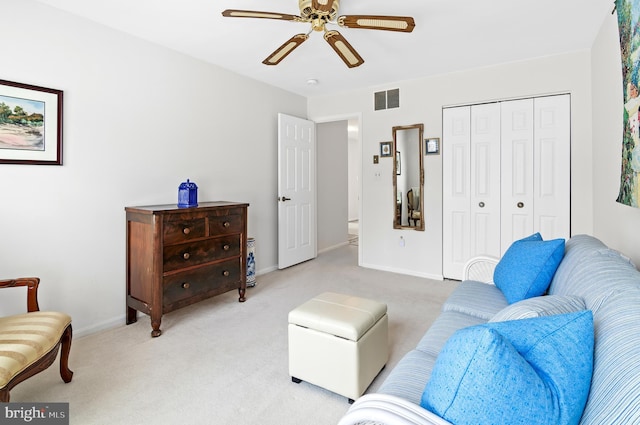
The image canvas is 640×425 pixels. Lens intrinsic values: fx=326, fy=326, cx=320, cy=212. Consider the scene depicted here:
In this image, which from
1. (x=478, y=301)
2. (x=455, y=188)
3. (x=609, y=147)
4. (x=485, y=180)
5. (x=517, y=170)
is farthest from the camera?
Result: (x=455, y=188)

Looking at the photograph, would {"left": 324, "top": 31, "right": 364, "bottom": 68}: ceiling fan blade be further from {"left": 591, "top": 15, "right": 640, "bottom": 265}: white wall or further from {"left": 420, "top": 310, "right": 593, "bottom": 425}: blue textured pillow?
{"left": 420, "top": 310, "right": 593, "bottom": 425}: blue textured pillow

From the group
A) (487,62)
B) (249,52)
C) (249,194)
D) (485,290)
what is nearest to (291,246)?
Answer: (249,194)

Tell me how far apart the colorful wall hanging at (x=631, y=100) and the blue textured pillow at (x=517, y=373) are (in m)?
1.31

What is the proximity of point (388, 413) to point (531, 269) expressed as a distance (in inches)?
52.8

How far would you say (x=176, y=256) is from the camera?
2.69 metres

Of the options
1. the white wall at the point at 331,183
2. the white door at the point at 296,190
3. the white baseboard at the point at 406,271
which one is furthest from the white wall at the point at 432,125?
the white wall at the point at 331,183

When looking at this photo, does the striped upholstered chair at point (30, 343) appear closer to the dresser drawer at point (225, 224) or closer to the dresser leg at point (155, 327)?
the dresser leg at point (155, 327)

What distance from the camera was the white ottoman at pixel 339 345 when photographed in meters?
1.73

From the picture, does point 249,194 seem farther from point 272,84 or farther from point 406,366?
point 406,366

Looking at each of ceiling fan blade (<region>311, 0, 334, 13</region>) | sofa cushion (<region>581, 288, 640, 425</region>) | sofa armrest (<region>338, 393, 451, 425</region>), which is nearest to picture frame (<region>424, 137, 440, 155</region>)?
ceiling fan blade (<region>311, 0, 334, 13</region>)

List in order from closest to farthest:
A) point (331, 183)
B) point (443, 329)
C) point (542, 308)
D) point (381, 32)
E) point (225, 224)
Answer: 1. point (542, 308)
2. point (443, 329)
3. point (381, 32)
4. point (225, 224)
5. point (331, 183)

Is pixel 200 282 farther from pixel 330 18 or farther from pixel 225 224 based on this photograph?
pixel 330 18

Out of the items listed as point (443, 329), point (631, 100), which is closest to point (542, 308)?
point (443, 329)

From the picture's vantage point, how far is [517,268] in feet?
6.16
